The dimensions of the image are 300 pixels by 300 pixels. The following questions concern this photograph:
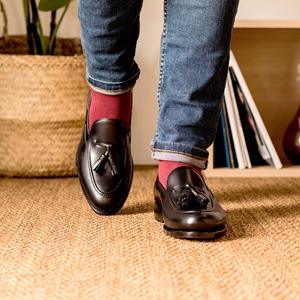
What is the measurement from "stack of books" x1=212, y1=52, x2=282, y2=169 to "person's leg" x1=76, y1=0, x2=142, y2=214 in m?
0.44

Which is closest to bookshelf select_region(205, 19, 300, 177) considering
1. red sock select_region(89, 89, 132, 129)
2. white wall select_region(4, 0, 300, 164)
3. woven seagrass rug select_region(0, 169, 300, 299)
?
white wall select_region(4, 0, 300, 164)

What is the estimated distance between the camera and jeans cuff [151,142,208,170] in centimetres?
84

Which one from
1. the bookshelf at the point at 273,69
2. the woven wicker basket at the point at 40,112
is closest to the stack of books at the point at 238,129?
the bookshelf at the point at 273,69

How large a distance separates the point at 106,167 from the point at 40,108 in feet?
1.43

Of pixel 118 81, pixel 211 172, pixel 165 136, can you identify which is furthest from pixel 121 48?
pixel 211 172

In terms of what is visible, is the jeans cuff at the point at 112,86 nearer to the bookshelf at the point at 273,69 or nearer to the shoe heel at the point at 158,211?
the shoe heel at the point at 158,211

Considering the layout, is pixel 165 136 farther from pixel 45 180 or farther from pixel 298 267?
pixel 45 180

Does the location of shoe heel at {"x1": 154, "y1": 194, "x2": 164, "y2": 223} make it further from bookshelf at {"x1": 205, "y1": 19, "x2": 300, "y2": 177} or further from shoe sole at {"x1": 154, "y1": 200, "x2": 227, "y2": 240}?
bookshelf at {"x1": 205, "y1": 19, "x2": 300, "y2": 177}

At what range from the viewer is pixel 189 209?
789 millimetres

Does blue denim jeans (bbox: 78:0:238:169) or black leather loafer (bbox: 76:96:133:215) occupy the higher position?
blue denim jeans (bbox: 78:0:238:169)

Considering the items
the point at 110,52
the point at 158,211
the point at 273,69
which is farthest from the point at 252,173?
the point at 110,52

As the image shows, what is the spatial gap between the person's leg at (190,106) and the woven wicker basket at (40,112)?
1.52ft

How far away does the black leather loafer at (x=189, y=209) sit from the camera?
0.77m

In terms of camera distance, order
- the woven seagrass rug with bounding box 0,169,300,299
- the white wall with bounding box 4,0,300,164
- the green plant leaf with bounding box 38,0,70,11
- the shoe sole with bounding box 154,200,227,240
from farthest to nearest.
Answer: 1. the white wall with bounding box 4,0,300,164
2. the green plant leaf with bounding box 38,0,70,11
3. the shoe sole with bounding box 154,200,227,240
4. the woven seagrass rug with bounding box 0,169,300,299
